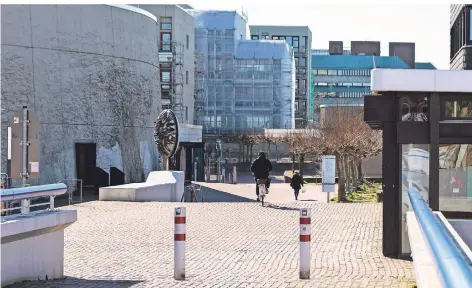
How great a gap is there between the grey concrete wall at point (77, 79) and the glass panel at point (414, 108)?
23.2 metres

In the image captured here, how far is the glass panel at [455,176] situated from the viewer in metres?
12.2

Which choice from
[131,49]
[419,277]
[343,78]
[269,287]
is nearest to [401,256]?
[269,287]

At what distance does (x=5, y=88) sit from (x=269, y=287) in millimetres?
25812

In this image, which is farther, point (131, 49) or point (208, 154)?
point (208, 154)

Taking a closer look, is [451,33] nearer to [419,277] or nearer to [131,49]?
[131,49]

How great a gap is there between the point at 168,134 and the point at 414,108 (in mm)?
22825

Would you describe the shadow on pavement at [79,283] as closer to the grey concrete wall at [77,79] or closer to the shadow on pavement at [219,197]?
the grey concrete wall at [77,79]

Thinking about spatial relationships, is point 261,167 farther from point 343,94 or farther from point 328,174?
point 343,94

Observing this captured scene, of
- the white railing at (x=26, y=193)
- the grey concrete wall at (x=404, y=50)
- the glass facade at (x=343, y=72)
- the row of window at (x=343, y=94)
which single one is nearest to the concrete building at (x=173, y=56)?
the white railing at (x=26, y=193)

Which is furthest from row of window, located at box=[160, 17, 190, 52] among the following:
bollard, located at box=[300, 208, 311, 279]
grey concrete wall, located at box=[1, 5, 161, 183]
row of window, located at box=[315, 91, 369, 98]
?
row of window, located at box=[315, 91, 369, 98]

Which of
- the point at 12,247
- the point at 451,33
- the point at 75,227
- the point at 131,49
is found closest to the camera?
the point at 12,247

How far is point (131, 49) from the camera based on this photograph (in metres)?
41.1

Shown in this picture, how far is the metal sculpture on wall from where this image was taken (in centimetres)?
3441

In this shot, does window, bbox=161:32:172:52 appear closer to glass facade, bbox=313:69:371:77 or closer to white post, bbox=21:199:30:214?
white post, bbox=21:199:30:214
